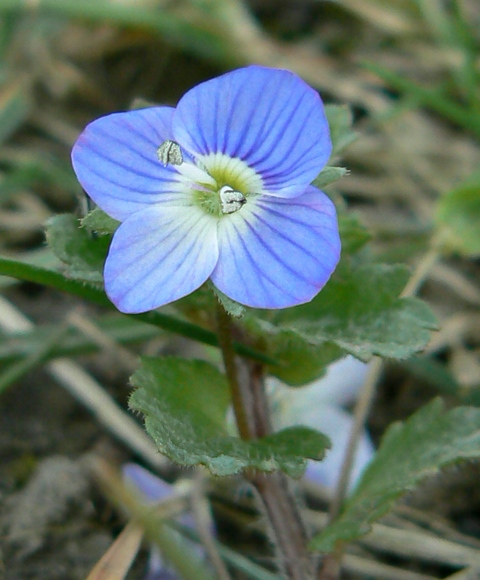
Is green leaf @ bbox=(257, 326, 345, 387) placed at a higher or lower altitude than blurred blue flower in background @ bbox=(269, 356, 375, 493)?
lower

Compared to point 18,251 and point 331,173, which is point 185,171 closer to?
point 331,173

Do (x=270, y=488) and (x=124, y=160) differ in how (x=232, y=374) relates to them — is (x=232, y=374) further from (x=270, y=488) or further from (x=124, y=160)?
(x=124, y=160)

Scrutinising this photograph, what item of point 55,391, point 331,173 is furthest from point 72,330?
point 331,173

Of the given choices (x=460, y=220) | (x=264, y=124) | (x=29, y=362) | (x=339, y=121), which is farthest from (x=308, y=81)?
(x=264, y=124)

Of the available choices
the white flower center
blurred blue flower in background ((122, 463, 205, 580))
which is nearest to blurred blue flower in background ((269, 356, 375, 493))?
blurred blue flower in background ((122, 463, 205, 580))

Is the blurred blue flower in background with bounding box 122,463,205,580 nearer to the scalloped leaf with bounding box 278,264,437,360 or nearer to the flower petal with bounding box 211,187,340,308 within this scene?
the scalloped leaf with bounding box 278,264,437,360
